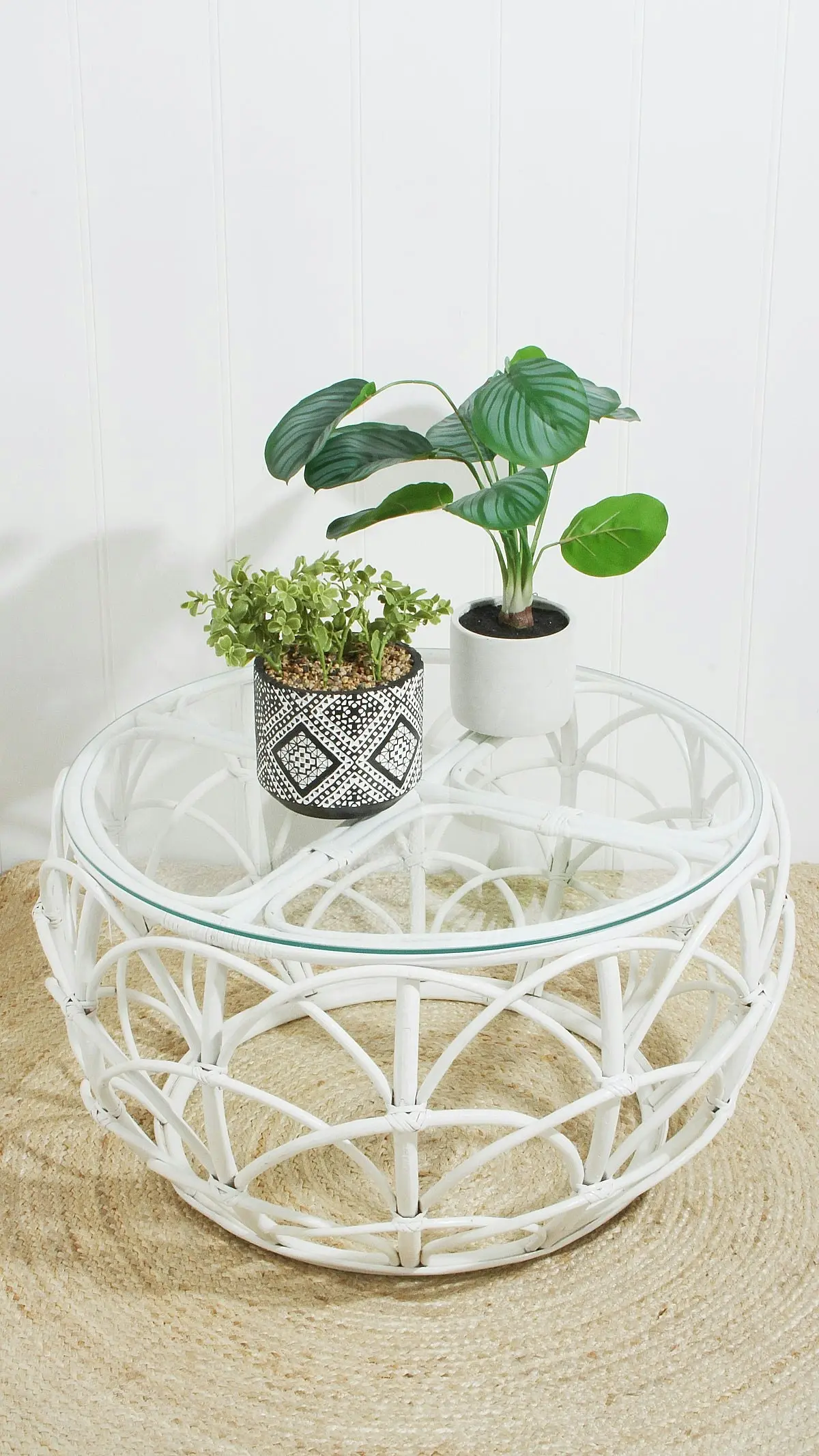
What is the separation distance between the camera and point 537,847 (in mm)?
1018

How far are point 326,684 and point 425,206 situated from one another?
2.20 ft

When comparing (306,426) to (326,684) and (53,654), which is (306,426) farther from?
(53,654)

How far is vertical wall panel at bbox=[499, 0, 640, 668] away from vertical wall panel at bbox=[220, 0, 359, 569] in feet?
0.61

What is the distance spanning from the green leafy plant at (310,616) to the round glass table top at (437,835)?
5.3 inches

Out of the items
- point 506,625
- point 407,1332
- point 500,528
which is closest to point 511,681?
point 506,625

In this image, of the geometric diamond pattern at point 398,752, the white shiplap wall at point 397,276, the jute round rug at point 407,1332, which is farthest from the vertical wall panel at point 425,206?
the jute round rug at point 407,1332

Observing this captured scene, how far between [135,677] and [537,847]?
778 mm

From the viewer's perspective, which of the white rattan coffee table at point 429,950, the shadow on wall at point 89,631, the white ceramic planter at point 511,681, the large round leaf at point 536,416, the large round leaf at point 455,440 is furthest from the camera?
the shadow on wall at point 89,631

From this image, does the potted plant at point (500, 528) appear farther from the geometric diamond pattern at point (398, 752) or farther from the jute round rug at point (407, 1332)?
the jute round rug at point (407, 1332)

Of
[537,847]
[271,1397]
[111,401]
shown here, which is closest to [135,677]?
[111,401]

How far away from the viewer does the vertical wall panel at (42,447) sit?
1.37m

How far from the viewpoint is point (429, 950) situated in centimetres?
85

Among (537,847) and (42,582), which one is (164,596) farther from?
(537,847)

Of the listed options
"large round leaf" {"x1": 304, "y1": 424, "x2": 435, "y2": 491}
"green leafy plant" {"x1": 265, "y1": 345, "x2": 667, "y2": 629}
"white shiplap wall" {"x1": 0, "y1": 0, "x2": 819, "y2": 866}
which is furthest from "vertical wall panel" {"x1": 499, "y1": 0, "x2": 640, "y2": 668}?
"large round leaf" {"x1": 304, "y1": 424, "x2": 435, "y2": 491}
